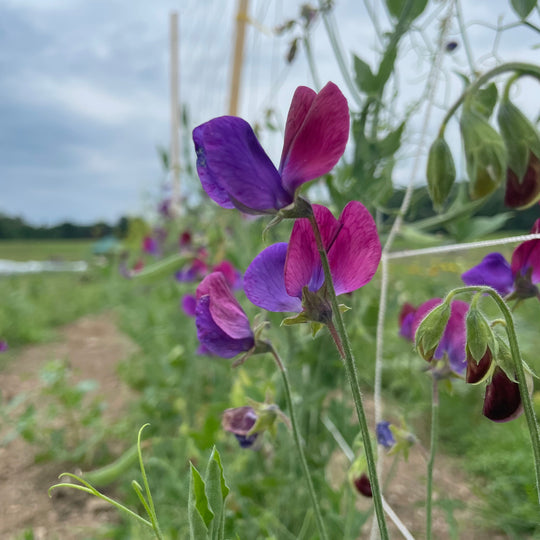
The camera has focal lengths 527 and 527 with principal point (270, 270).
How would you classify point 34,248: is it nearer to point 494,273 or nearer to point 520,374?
point 494,273

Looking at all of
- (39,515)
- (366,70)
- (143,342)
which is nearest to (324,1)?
(366,70)

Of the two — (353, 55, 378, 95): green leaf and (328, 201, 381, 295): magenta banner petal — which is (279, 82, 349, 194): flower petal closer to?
(328, 201, 381, 295): magenta banner petal

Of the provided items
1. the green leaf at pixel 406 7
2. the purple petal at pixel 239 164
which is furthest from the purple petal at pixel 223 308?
the green leaf at pixel 406 7

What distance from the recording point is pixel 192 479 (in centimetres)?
31

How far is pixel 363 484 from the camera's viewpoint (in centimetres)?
51

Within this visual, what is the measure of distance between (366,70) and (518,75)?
0.33m

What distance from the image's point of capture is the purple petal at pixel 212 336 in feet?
1.29

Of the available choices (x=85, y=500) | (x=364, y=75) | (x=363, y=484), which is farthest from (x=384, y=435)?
(x=85, y=500)

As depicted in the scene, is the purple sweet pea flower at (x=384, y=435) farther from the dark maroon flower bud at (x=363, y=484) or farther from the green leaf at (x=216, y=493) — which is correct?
the green leaf at (x=216, y=493)

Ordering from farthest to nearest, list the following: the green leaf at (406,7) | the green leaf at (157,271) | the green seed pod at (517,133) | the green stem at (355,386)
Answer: the green leaf at (157,271)
the green leaf at (406,7)
the green seed pod at (517,133)
the green stem at (355,386)

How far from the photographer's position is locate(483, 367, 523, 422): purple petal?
307 mm

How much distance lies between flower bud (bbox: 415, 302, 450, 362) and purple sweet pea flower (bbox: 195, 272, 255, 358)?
0.14 m

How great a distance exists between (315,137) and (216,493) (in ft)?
0.73

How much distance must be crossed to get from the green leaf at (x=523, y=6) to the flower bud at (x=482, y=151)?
0.33ft
